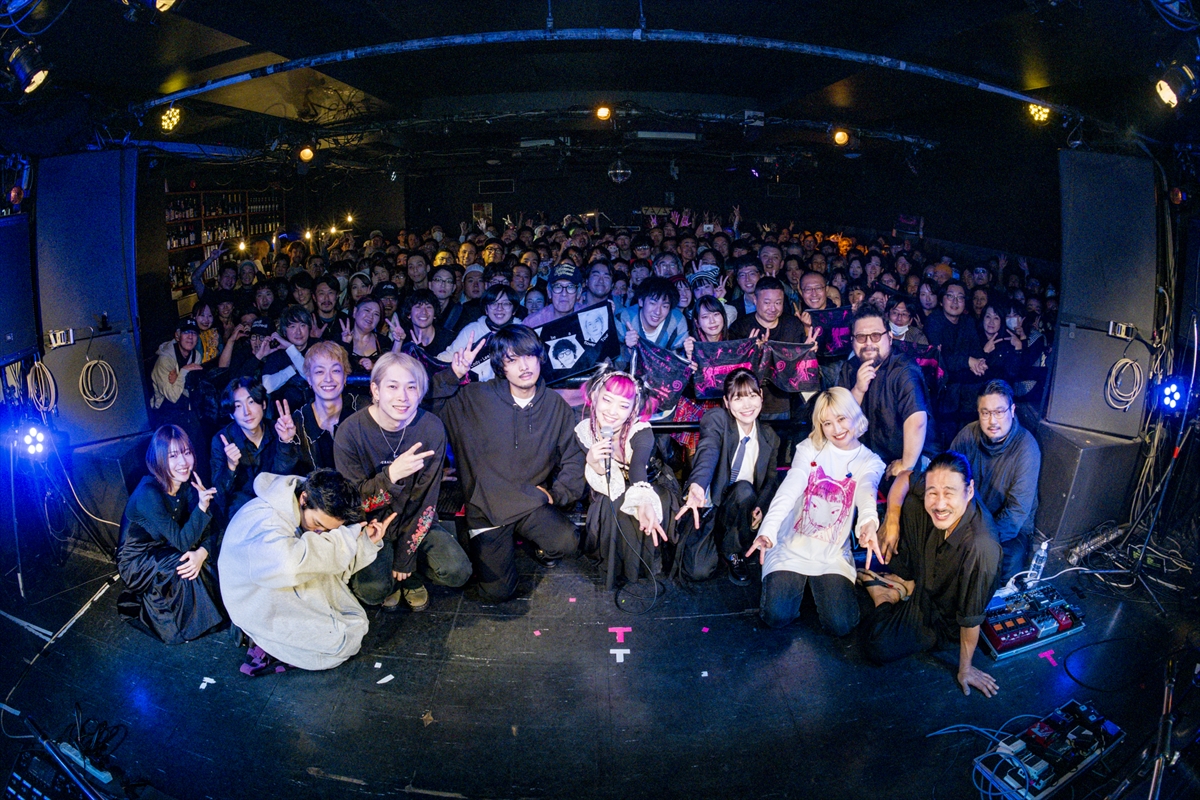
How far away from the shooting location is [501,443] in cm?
414

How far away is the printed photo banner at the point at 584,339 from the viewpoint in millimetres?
5289

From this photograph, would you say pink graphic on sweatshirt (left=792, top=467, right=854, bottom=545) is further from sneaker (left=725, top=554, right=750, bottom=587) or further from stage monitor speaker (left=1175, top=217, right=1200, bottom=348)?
stage monitor speaker (left=1175, top=217, right=1200, bottom=348)

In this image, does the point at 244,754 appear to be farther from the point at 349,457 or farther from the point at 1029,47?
the point at 1029,47

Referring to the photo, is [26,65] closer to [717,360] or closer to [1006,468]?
[717,360]

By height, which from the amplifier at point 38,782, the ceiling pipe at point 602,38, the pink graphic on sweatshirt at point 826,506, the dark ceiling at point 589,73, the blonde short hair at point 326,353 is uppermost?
the dark ceiling at point 589,73

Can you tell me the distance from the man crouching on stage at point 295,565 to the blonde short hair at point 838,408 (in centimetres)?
248

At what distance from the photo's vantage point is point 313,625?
135 inches

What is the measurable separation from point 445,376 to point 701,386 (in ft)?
6.15

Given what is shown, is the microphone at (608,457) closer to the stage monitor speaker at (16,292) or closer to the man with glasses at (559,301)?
the man with glasses at (559,301)

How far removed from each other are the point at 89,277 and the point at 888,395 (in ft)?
18.3

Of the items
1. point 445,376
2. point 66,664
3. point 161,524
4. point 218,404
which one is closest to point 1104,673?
point 445,376

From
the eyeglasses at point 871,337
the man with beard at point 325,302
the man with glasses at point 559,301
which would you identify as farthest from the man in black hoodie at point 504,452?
the man with beard at point 325,302

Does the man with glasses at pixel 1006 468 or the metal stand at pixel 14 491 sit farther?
the metal stand at pixel 14 491

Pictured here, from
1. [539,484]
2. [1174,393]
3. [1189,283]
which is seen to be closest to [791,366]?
[539,484]
